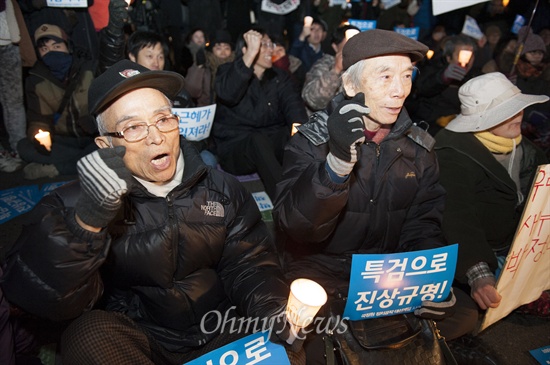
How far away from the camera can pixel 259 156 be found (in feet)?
14.6

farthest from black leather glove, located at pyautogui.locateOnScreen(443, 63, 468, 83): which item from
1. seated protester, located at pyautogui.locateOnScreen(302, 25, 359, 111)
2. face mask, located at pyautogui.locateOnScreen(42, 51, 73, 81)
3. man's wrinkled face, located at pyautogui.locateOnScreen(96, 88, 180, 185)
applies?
face mask, located at pyautogui.locateOnScreen(42, 51, 73, 81)

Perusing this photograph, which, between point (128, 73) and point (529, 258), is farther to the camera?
point (529, 258)

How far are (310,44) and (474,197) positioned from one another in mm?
6076

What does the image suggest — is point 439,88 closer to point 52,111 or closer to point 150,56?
point 150,56

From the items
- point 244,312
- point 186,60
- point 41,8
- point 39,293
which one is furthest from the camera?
point 186,60

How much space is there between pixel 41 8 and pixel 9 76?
1.23 m

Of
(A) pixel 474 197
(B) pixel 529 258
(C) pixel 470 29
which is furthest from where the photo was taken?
(C) pixel 470 29

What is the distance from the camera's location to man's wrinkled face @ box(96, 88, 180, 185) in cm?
184

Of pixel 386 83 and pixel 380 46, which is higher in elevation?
pixel 380 46

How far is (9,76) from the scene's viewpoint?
4.80 metres

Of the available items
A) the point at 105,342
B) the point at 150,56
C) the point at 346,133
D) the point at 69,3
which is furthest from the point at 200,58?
the point at 105,342

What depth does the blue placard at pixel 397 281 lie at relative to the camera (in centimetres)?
201

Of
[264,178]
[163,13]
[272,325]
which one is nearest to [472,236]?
[272,325]

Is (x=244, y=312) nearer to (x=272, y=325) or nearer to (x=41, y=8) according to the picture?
(x=272, y=325)
